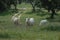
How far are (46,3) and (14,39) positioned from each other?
106 ft

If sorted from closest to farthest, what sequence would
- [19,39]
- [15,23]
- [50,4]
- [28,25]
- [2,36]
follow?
[19,39] < [2,36] < [28,25] < [15,23] < [50,4]

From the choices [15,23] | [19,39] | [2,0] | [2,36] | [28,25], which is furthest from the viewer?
[15,23]

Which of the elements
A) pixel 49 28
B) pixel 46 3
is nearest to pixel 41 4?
pixel 46 3

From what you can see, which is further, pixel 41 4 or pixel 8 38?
pixel 41 4

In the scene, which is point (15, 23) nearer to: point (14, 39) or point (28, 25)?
point (28, 25)

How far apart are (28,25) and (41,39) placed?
1414 cm

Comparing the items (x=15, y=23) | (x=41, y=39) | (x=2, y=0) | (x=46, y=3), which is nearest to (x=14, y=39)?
(x=41, y=39)

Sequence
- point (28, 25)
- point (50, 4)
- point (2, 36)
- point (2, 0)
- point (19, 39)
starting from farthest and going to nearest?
point (50, 4) < point (28, 25) < point (2, 0) < point (2, 36) < point (19, 39)

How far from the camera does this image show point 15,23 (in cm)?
3462

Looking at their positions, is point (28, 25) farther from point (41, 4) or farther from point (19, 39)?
point (41, 4)

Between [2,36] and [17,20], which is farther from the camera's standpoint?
[17,20]

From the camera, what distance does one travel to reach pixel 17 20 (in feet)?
112

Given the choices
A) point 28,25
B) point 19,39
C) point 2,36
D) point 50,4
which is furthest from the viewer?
point 50,4

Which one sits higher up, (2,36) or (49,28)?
(2,36)
